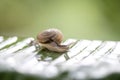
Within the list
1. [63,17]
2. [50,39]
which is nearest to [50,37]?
[50,39]


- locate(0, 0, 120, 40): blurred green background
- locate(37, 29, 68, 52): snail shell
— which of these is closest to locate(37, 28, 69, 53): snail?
locate(37, 29, 68, 52): snail shell

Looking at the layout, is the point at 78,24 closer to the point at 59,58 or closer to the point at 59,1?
the point at 59,1

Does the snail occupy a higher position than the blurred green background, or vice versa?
the blurred green background

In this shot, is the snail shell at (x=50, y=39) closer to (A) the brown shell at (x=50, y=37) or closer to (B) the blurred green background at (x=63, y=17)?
(A) the brown shell at (x=50, y=37)

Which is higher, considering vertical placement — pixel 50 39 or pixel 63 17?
pixel 63 17

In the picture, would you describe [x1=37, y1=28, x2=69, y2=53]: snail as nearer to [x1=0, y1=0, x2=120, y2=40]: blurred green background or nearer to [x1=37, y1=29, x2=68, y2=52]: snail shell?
[x1=37, y1=29, x2=68, y2=52]: snail shell

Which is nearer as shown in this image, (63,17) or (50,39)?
(50,39)

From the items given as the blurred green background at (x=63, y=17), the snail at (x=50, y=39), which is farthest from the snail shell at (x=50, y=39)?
the blurred green background at (x=63, y=17)

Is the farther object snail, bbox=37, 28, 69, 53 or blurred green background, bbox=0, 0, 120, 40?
blurred green background, bbox=0, 0, 120, 40

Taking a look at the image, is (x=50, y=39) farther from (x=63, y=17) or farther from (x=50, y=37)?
(x=63, y=17)
